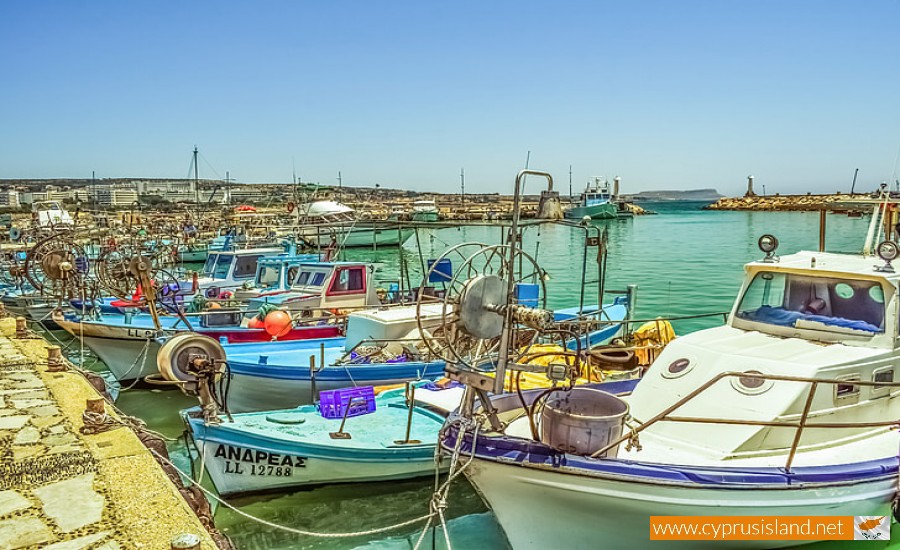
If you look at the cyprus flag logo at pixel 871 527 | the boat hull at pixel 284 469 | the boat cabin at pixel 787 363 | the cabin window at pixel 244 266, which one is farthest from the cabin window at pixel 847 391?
the cabin window at pixel 244 266

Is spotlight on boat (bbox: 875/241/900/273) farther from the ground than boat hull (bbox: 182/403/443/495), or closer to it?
farther from the ground

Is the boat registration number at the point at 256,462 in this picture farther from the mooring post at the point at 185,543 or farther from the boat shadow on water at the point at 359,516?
the mooring post at the point at 185,543

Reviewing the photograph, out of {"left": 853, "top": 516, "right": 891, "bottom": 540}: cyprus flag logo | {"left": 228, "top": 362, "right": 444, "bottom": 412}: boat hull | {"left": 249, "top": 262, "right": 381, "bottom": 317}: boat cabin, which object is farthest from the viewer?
{"left": 249, "top": 262, "right": 381, "bottom": 317}: boat cabin

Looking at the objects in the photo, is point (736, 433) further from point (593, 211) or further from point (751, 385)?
point (593, 211)

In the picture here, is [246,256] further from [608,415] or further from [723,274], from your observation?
[723,274]

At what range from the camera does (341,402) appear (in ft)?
30.0

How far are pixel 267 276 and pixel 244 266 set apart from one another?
5.36 ft

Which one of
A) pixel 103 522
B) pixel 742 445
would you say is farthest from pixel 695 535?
pixel 103 522

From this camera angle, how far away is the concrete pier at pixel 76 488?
4578 millimetres

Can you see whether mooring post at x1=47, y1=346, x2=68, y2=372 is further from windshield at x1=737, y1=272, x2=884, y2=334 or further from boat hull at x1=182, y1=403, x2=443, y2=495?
windshield at x1=737, y1=272, x2=884, y2=334

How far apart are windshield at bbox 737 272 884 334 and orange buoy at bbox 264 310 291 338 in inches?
372

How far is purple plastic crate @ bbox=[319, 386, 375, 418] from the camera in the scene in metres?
9.09

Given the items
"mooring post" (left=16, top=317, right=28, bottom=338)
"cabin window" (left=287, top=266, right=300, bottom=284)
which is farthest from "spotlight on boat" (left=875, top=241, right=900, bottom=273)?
"cabin window" (left=287, top=266, right=300, bottom=284)

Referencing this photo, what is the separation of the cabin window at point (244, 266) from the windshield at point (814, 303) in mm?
16139
